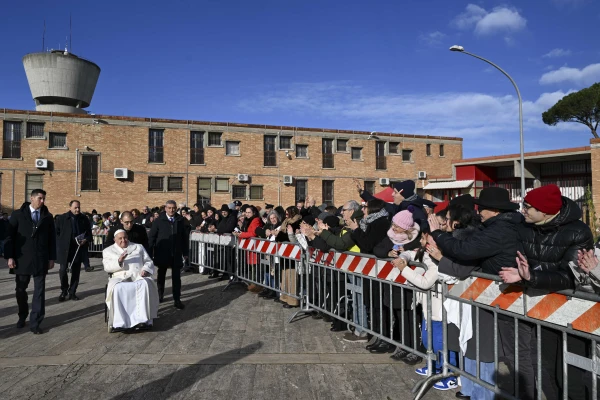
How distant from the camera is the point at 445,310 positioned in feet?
13.4

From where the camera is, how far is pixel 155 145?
29562 millimetres

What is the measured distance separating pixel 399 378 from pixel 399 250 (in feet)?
4.49

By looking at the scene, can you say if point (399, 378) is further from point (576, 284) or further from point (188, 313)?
point (188, 313)

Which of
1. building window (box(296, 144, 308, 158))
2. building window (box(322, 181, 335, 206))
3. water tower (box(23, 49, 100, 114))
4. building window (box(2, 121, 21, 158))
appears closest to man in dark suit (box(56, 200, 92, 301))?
building window (box(2, 121, 21, 158))

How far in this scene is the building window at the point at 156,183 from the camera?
2911 centimetres

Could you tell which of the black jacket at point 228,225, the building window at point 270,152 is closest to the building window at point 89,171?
the building window at point 270,152

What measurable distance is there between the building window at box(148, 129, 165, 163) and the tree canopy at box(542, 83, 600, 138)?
3590 centimetres

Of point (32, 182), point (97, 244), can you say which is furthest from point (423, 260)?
point (32, 182)

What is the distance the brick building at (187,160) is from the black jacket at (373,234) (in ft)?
83.6

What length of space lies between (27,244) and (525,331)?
257 inches

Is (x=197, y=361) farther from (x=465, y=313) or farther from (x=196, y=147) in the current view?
(x=196, y=147)

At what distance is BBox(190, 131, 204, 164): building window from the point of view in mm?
30359

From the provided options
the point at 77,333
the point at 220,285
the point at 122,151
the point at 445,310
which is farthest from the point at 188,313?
the point at 122,151

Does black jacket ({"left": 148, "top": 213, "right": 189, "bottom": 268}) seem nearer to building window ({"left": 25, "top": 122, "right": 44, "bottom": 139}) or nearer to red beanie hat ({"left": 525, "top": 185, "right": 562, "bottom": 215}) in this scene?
red beanie hat ({"left": 525, "top": 185, "right": 562, "bottom": 215})
